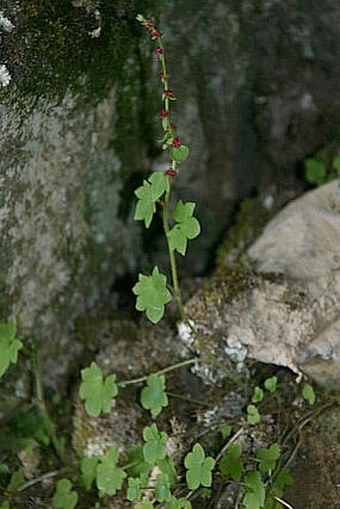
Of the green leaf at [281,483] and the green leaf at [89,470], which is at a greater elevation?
the green leaf at [281,483]

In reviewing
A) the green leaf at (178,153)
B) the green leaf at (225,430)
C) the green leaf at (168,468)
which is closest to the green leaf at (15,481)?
the green leaf at (168,468)

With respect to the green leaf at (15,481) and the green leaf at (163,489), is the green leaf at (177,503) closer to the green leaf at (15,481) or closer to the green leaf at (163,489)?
the green leaf at (163,489)

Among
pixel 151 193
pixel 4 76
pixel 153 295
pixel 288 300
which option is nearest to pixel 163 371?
pixel 153 295

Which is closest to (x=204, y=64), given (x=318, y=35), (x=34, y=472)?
(x=318, y=35)

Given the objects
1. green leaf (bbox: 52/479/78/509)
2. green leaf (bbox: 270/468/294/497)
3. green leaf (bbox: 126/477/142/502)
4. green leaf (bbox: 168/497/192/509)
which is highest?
green leaf (bbox: 126/477/142/502)

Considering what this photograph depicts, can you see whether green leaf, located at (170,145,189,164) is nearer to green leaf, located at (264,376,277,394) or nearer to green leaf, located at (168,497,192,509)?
green leaf, located at (264,376,277,394)

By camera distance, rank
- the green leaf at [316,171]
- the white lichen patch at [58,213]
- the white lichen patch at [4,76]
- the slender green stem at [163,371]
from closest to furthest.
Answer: the white lichen patch at [4,76], the white lichen patch at [58,213], the slender green stem at [163,371], the green leaf at [316,171]

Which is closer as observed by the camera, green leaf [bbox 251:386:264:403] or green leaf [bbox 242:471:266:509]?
green leaf [bbox 242:471:266:509]

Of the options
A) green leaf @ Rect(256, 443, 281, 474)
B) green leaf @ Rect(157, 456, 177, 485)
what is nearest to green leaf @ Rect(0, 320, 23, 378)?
green leaf @ Rect(157, 456, 177, 485)
